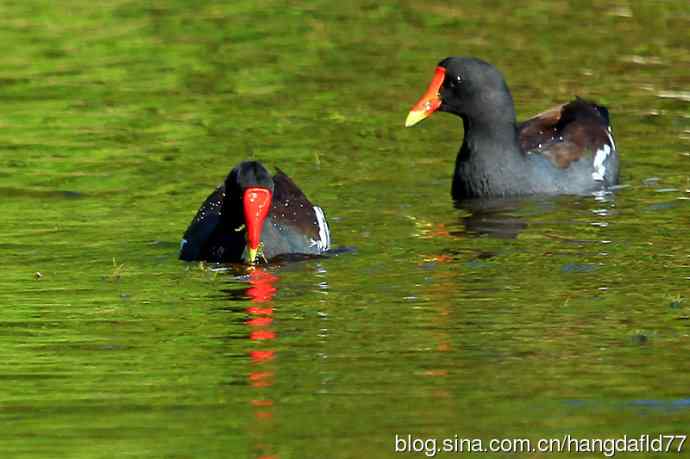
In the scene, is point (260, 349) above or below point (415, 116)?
below

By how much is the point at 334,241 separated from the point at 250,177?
45.7 inches

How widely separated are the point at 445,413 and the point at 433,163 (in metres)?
7.52

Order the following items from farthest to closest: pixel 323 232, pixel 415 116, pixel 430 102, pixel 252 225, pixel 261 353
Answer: pixel 430 102 < pixel 415 116 < pixel 323 232 < pixel 252 225 < pixel 261 353

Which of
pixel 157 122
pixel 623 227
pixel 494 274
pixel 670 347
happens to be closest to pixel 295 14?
pixel 157 122

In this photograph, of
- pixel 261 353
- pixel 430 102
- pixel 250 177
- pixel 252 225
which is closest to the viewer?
pixel 261 353

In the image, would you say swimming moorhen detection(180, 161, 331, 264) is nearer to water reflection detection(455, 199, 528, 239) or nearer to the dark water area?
the dark water area

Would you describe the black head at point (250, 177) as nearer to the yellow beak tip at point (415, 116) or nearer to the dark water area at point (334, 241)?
the dark water area at point (334, 241)

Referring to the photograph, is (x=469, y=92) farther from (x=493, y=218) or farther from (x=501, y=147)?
(x=493, y=218)

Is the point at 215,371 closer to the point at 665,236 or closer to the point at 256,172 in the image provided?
the point at 256,172

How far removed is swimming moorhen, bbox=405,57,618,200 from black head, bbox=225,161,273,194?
304 cm

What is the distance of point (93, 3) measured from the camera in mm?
22078

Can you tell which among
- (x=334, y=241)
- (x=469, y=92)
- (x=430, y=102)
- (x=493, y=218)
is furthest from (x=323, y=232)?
(x=469, y=92)

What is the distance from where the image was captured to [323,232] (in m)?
12.3

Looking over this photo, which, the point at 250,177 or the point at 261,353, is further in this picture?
the point at 250,177
